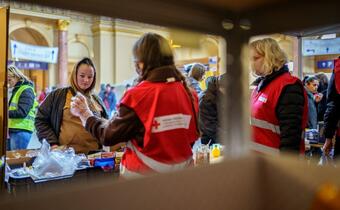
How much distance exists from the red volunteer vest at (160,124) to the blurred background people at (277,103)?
26 cm

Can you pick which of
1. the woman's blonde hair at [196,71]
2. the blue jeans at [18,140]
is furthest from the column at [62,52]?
the woman's blonde hair at [196,71]

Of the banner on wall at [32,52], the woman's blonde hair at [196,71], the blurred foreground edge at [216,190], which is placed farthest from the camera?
the banner on wall at [32,52]

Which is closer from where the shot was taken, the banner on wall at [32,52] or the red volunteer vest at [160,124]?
the red volunteer vest at [160,124]

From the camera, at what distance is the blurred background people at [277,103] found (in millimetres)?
1241

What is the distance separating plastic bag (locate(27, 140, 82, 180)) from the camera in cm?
146

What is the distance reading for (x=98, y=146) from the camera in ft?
6.24

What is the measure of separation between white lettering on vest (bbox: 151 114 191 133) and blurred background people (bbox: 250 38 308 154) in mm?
249

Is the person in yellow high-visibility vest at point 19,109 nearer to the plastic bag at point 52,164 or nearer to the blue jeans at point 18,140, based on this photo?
the blue jeans at point 18,140

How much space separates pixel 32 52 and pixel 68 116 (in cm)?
592

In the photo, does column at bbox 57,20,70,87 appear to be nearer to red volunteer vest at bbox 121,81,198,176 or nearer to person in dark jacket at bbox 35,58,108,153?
person in dark jacket at bbox 35,58,108,153

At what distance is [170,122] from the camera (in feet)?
3.62

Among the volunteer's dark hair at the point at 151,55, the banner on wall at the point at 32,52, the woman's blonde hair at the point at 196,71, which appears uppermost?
the banner on wall at the point at 32,52

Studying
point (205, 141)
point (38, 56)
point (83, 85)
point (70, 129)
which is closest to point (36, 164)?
point (70, 129)

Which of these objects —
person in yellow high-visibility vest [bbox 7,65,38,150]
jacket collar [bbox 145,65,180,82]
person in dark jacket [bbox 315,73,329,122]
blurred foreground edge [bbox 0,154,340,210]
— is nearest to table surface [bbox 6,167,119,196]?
blurred foreground edge [bbox 0,154,340,210]
